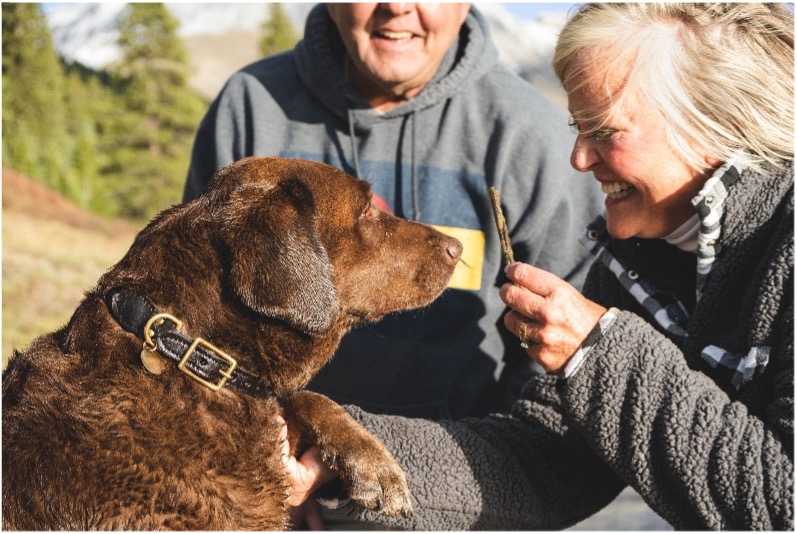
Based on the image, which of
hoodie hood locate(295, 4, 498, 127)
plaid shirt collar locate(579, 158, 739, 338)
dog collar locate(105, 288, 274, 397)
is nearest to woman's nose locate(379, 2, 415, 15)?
hoodie hood locate(295, 4, 498, 127)

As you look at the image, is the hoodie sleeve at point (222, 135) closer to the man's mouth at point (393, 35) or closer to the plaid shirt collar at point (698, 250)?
the man's mouth at point (393, 35)

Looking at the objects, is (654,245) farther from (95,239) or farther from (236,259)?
(95,239)

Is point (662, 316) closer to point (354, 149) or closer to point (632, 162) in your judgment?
point (632, 162)

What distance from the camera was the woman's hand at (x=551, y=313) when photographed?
2.76 metres

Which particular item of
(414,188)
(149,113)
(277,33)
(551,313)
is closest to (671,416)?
(551,313)

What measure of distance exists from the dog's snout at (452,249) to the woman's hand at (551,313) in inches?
19.6

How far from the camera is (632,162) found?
3.03 metres

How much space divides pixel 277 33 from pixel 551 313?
15.3 metres

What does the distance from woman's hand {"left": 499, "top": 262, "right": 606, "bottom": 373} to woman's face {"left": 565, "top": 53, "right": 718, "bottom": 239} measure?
0.51 meters

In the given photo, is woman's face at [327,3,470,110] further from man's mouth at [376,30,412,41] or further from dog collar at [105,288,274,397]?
dog collar at [105,288,274,397]

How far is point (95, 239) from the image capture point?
39.9 feet

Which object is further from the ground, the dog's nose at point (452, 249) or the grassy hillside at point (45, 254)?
the dog's nose at point (452, 249)

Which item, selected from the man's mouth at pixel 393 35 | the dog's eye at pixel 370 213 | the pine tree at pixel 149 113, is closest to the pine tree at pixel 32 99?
the pine tree at pixel 149 113

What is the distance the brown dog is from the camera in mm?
2523
